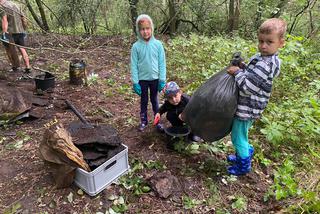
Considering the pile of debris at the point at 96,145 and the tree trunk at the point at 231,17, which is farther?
the tree trunk at the point at 231,17

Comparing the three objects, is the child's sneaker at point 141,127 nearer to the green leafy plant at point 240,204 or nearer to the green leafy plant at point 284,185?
the green leafy plant at point 240,204

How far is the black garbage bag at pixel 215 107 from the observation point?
261 cm

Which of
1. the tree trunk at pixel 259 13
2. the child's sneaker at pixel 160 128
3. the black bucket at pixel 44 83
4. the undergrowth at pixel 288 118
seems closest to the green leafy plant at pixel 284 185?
the undergrowth at pixel 288 118

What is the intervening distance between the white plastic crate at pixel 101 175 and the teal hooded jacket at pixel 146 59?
1.08 m

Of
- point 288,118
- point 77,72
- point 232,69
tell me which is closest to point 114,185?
point 232,69

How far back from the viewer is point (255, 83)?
2.43 meters

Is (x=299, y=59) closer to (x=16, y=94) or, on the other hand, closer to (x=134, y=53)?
(x=134, y=53)

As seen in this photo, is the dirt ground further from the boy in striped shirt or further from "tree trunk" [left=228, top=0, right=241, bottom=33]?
"tree trunk" [left=228, top=0, right=241, bottom=33]

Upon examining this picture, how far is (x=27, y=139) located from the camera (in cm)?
369

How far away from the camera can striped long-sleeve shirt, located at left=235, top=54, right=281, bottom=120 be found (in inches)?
94.3

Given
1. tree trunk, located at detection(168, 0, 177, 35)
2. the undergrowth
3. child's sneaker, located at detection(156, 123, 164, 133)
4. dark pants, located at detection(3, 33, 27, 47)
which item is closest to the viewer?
the undergrowth

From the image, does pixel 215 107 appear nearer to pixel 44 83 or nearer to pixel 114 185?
pixel 114 185

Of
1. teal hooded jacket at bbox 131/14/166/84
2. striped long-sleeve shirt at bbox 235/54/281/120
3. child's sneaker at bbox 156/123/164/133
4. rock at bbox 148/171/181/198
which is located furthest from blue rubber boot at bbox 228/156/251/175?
teal hooded jacket at bbox 131/14/166/84

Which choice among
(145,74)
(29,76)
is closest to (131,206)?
(145,74)
